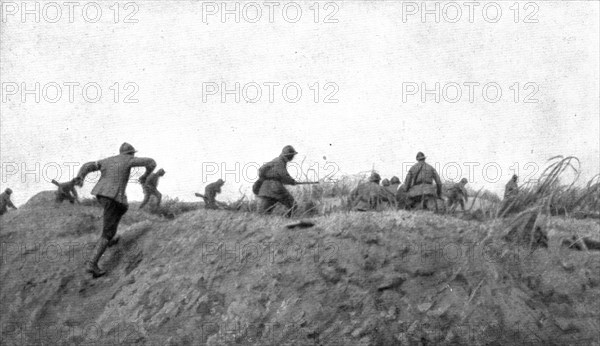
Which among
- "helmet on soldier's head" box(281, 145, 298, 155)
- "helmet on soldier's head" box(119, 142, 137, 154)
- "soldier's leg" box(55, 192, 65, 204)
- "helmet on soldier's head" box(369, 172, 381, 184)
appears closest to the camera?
"helmet on soldier's head" box(119, 142, 137, 154)

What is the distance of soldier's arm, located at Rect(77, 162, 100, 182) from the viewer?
1218 cm

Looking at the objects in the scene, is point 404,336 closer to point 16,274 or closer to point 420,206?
point 420,206

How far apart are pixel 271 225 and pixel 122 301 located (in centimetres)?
265

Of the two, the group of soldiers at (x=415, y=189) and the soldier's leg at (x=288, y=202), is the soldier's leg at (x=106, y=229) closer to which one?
the soldier's leg at (x=288, y=202)

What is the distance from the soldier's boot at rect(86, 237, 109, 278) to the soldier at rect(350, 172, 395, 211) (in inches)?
170

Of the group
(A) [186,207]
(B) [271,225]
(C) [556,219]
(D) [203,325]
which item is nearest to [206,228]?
(B) [271,225]

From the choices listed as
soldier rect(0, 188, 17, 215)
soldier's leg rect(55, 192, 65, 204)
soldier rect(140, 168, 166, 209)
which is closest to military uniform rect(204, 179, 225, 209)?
soldier rect(140, 168, 166, 209)

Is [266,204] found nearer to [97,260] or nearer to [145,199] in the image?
[97,260]

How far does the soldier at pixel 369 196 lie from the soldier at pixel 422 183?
61cm

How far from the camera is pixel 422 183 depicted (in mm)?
14898

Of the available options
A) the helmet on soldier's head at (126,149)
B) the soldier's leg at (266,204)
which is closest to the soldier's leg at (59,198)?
the helmet on soldier's head at (126,149)

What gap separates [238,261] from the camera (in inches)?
447

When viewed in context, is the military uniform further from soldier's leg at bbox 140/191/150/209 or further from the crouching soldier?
soldier's leg at bbox 140/191/150/209

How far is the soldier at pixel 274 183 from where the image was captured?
1335 centimetres
